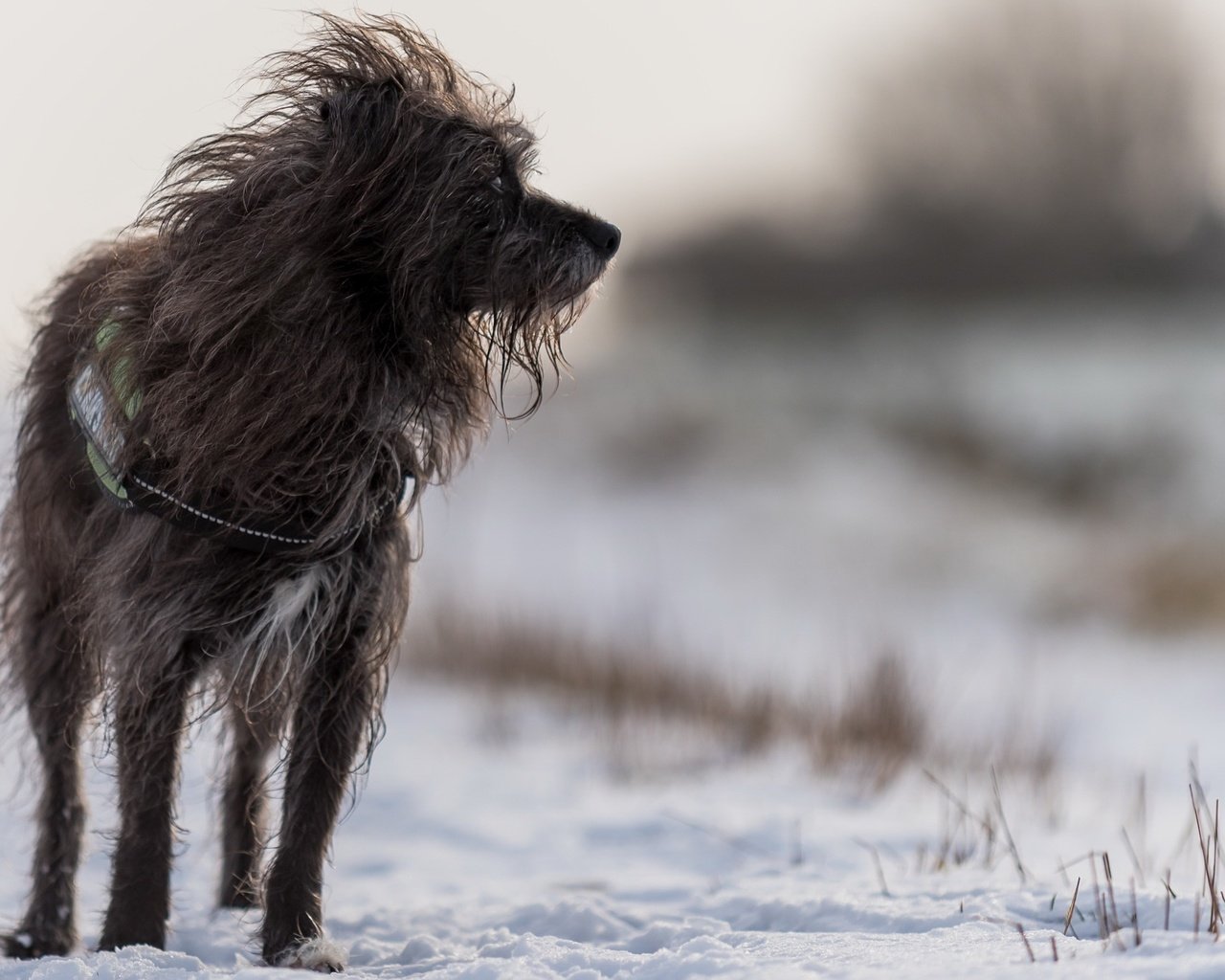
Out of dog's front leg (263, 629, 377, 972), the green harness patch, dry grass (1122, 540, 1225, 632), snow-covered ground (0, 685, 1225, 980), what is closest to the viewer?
snow-covered ground (0, 685, 1225, 980)

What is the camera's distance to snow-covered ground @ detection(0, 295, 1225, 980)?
3.82 metres

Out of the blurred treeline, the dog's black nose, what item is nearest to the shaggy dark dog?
the dog's black nose

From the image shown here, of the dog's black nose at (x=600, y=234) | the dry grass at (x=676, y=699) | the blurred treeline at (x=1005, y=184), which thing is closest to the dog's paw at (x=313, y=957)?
the dog's black nose at (x=600, y=234)

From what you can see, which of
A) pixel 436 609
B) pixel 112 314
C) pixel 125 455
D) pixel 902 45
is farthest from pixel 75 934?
pixel 902 45

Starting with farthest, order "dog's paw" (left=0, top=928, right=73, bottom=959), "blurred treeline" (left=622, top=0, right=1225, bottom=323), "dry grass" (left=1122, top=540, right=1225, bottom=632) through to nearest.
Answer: "blurred treeline" (left=622, top=0, right=1225, bottom=323) → "dry grass" (left=1122, top=540, right=1225, bottom=632) → "dog's paw" (left=0, top=928, right=73, bottom=959)

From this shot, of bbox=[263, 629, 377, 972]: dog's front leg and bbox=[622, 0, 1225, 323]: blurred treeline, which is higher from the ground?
bbox=[622, 0, 1225, 323]: blurred treeline

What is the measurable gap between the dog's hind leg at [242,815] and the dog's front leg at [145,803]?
2.24ft

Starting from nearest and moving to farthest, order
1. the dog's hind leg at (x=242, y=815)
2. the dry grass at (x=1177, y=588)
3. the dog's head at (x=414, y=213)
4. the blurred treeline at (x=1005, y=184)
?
the dog's head at (x=414, y=213) < the dog's hind leg at (x=242, y=815) < the dry grass at (x=1177, y=588) < the blurred treeline at (x=1005, y=184)

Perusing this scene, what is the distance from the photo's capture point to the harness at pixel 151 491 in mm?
3555

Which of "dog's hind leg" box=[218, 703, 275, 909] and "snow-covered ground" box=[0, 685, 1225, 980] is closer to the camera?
"snow-covered ground" box=[0, 685, 1225, 980]

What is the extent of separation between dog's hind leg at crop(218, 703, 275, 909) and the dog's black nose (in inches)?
76.6

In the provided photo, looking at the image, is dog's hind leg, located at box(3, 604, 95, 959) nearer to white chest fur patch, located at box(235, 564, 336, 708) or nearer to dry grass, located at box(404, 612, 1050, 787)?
white chest fur patch, located at box(235, 564, 336, 708)

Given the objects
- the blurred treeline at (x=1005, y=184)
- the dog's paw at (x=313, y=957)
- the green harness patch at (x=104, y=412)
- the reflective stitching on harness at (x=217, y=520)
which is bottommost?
the dog's paw at (x=313, y=957)

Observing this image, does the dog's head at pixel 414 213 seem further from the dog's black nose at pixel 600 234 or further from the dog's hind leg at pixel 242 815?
the dog's hind leg at pixel 242 815
